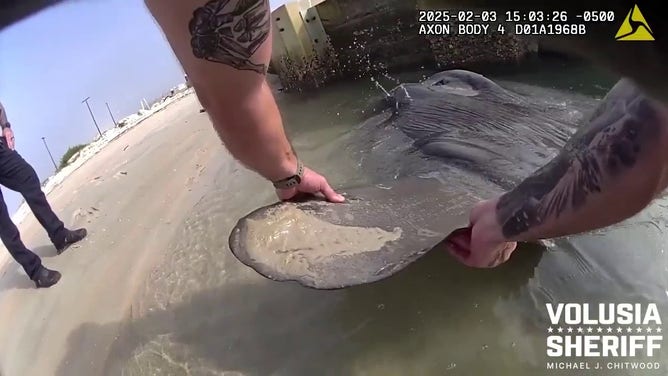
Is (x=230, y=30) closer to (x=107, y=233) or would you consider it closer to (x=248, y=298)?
(x=248, y=298)

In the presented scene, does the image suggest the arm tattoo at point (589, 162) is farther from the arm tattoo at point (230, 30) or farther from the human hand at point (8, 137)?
the human hand at point (8, 137)

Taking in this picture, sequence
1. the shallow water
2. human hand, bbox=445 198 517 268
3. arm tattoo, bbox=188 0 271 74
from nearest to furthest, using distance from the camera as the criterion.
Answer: arm tattoo, bbox=188 0 271 74
human hand, bbox=445 198 517 268
the shallow water

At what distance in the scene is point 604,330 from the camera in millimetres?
1299

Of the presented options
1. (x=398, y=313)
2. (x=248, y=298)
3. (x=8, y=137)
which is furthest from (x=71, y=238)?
(x=398, y=313)

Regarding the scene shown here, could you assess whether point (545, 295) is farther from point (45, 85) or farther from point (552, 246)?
point (45, 85)

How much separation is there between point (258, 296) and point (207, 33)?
73 cm

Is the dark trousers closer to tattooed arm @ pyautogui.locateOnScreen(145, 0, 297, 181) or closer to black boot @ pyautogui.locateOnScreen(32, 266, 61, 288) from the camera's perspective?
black boot @ pyautogui.locateOnScreen(32, 266, 61, 288)

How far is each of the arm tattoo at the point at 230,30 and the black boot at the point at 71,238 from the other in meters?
1.03

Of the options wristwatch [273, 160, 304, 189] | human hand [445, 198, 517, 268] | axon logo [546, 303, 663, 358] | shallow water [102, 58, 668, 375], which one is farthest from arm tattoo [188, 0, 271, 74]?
axon logo [546, 303, 663, 358]

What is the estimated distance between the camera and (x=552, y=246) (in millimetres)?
1464

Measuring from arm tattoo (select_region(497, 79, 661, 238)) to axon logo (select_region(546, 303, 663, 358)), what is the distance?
33cm

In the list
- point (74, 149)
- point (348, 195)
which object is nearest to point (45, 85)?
point (74, 149)

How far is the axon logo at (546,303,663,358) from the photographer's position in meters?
1.27

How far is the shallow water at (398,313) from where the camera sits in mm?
1346
